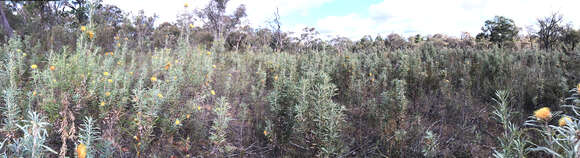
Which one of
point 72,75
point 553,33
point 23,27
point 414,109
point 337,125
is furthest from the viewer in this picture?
point 553,33

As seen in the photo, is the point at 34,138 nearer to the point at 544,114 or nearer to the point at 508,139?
the point at 544,114

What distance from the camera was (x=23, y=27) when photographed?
5.12 metres

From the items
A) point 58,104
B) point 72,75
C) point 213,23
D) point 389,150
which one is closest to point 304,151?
point 389,150

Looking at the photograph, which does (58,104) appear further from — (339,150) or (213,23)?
(213,23)

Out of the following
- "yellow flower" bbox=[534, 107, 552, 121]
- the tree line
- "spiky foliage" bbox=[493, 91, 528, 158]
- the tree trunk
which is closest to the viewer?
"yellow flower" bbox=[534, 107, 552, 121]

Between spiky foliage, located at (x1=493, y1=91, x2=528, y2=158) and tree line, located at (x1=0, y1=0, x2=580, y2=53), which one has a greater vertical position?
tree line, located at (x1=0, y1=0, x2=580, y2=53)

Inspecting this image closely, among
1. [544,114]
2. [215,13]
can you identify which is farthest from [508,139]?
[215,13]

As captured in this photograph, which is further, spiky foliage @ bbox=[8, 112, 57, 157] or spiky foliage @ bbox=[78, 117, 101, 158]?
spiky foliage @ bbox=[78, 117, 101, 158]

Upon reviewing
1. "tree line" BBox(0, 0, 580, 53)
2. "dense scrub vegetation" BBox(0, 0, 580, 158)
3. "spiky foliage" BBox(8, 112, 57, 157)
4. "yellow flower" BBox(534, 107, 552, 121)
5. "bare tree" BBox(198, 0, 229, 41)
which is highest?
"bare tree" BBox(198, 0, 229, 41)

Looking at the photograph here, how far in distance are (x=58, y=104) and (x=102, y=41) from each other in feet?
13.3

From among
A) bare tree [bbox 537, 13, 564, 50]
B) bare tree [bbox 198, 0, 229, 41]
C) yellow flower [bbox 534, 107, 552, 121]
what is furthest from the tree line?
bare tree [bbox 198, 0, 229, 41]

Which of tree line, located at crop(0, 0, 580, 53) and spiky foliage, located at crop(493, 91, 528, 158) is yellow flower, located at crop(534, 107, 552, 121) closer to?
spiky foliage, located at crop(493, 91, 528, 158)

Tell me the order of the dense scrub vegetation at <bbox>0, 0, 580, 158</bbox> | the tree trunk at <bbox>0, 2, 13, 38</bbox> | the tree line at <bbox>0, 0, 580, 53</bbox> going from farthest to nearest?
the tree trunk at <bbox>0, 2, 13, 38</bbox> → the tree line at <bbox>0, 0, 580, 53</bbox> → the dense scrub vegetation at <bbox>0, 0, 580, 158</bbox>

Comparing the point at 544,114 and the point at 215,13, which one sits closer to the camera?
the point at 544,114
